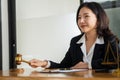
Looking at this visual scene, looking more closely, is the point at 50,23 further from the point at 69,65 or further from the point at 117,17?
the point at 69,65

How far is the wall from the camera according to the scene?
10.8 feet

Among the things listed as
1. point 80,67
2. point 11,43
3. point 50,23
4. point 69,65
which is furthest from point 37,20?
point 80,67

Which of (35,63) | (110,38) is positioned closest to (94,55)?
(110,38)

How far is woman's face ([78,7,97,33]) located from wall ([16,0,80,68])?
1.39m

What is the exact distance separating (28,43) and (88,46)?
5.61 ft

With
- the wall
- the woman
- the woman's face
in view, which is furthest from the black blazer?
the wall

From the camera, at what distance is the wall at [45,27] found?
3.30 metres

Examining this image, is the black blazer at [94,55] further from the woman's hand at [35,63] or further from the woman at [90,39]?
the woman's hand at [35,63]

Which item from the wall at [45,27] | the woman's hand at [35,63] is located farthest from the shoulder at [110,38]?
the wall at [45,27]

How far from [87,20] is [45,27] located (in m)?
1.64

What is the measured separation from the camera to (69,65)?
205 centimetres

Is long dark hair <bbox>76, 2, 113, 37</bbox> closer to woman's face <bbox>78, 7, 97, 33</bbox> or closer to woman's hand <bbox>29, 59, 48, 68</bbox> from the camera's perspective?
woman's face <bbox>78, 7, 97, 33</bbox>

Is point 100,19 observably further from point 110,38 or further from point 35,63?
point 35,63

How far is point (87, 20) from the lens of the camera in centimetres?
182
